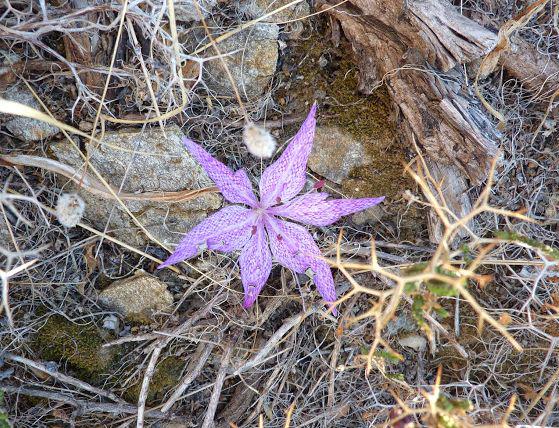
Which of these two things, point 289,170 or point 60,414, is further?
point 60,414

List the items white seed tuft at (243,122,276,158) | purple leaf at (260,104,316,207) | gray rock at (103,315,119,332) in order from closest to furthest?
white seed tuft at (243,122,276,158), purple leaf at (260,104,316,207), gray rock at (103,315,119,332)

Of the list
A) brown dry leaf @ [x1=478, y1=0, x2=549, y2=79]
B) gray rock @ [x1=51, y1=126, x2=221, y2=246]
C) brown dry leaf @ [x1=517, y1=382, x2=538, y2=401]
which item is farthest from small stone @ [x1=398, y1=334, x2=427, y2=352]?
brown dry leaf @ [x1=478, y1=0, x2=549, y2=79]

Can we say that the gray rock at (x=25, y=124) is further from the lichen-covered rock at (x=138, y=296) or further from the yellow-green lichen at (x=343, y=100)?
the yellow-green lichen at (x=343, y=100)

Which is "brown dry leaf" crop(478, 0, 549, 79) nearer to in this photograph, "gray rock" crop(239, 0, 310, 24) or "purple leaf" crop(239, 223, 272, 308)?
"gray rock" crop(239, 0, 310, 24)

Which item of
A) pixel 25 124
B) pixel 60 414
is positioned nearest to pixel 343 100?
pixel 25 124

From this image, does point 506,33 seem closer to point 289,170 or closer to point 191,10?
point 289,170

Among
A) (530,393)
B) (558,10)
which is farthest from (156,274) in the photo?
(558,10)
